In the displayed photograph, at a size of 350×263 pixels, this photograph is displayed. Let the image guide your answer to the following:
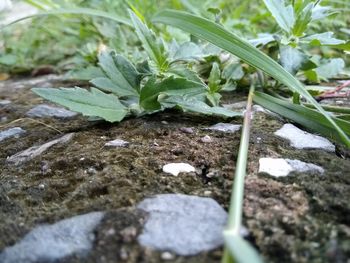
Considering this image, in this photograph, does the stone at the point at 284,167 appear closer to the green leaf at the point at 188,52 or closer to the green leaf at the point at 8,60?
the green leaf at the point at 188,52

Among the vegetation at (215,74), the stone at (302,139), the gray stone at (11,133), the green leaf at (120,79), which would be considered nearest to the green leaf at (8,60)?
the vegetation at (215,74)

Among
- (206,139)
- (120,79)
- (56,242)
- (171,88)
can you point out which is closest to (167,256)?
(56,242)

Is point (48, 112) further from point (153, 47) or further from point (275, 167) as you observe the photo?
point (275, 167)

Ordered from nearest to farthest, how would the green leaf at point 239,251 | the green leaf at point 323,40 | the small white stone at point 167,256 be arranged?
the green leaf at point 239,251, the small white stone at point 167,256, the green leaf at point 323,40

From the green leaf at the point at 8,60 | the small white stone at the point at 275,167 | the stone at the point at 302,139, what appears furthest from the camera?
the green leaf at the point at 8,60

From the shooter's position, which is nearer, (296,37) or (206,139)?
(206,139)

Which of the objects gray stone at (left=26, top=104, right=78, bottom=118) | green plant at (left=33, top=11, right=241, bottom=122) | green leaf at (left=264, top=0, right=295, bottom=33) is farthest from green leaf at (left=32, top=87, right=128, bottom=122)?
green leaf at (left=264, top=0, right=295, bottom=33)

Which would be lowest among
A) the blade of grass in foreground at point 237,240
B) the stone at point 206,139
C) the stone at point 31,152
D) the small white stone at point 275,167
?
the stone at point 31,152
